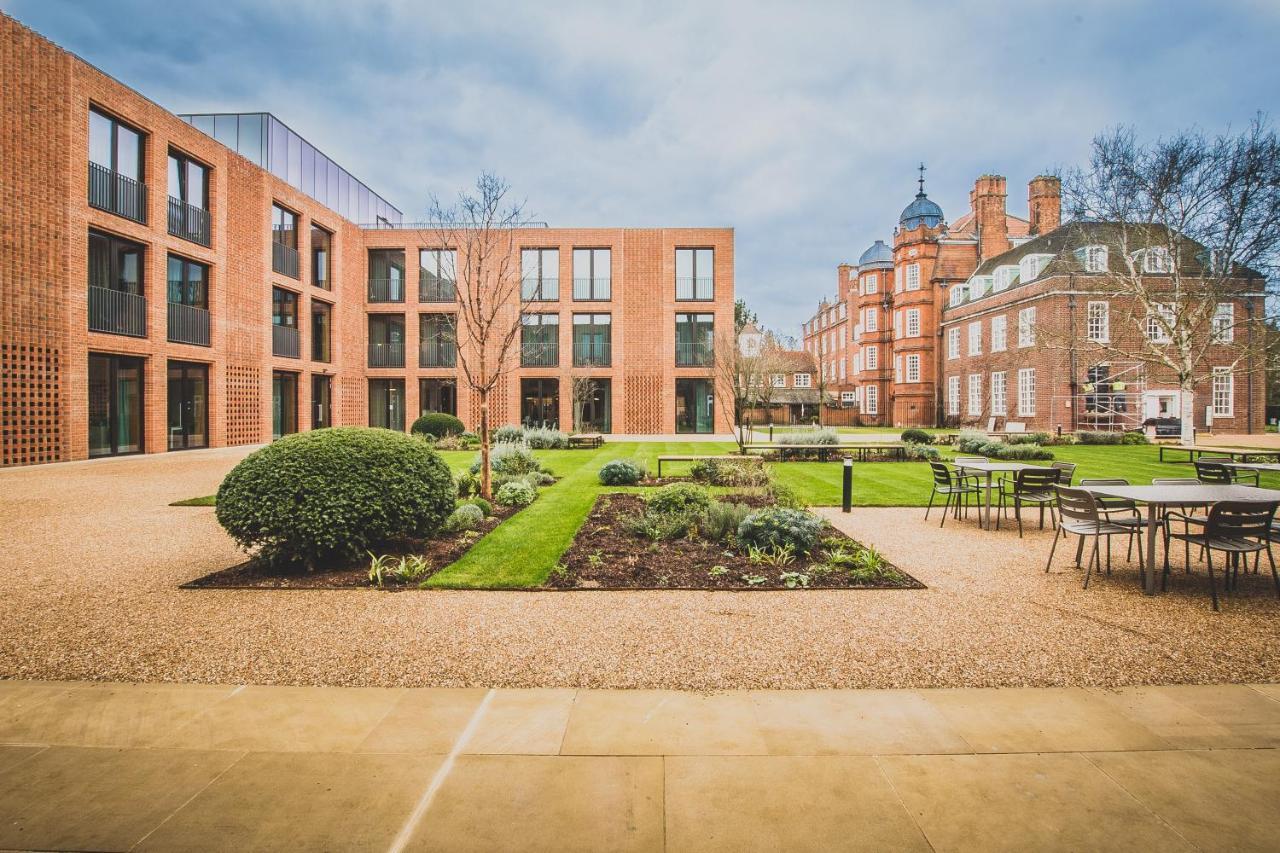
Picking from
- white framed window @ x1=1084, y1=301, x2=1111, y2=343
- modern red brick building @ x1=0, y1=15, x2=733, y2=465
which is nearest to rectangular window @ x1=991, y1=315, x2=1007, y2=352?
white framed window @ x1=1084, y1=301, x2=1111, y2=343

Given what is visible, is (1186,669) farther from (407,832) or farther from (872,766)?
(407,832)

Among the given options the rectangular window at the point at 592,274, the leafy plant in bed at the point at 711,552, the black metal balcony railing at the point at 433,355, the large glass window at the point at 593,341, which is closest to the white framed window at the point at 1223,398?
the large glass window at the point at 593,341

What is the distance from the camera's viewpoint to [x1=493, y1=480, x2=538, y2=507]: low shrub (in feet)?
34.2

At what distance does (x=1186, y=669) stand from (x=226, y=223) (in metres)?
26.0

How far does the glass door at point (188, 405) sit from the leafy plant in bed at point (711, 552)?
57.4 feet

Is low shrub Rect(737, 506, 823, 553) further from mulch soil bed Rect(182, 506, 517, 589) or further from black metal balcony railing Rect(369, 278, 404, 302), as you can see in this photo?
black metal balcony railing Rect(369, 278, 404, 302)

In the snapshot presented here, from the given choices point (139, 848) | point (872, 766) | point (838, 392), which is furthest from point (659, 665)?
point (838, 392)

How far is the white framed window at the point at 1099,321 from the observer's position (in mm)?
30453

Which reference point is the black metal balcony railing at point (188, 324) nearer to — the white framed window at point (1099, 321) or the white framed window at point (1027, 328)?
A: the white framed window at point (1027, 328)

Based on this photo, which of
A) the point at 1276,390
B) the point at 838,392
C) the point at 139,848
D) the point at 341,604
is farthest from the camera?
the point at 838,392

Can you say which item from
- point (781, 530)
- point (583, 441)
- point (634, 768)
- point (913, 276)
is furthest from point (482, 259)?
point (913, 276)

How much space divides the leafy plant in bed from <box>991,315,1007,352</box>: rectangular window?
3138cm

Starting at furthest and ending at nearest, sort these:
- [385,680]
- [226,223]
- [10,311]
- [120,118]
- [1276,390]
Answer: [1276,390] → [226,223] → [120,118] → [10,311] → [385,680]

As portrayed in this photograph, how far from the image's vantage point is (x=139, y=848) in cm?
234
